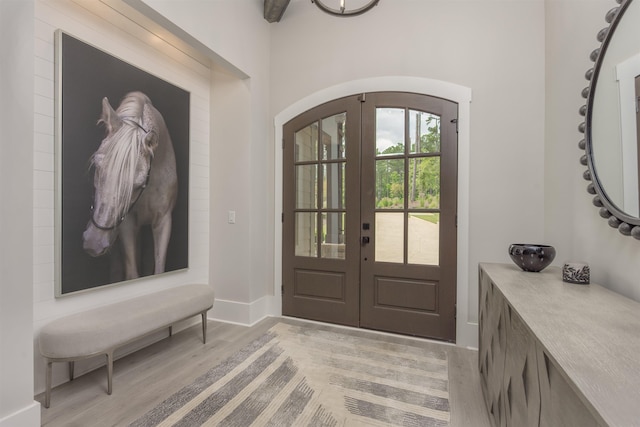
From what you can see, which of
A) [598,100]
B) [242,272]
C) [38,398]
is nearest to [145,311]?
[38,398]

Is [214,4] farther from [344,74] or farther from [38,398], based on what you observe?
[38,398]

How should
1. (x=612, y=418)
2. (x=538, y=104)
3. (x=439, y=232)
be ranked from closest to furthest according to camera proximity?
(x=612, y=418) < (x=538, y=104) < (x=439, y=232)

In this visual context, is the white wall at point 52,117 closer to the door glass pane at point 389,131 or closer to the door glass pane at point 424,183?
the door glass pane at point 389,131

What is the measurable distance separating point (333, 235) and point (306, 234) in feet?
1.04

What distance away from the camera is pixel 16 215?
4.97 ft

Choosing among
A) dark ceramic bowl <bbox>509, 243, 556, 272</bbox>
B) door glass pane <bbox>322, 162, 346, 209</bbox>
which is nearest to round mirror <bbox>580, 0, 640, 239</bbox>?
dark ceramic bowl <bbox>509, 243, 556, 272</bbox>

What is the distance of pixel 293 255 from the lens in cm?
337

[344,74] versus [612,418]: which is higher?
[344,74]

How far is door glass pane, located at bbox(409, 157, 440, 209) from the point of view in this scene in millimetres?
2818

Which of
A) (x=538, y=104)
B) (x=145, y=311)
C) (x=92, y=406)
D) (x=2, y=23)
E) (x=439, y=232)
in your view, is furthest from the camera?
(x=439, y=232)

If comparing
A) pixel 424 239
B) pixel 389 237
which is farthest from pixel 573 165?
pixel 389 237

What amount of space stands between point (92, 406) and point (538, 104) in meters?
3.85

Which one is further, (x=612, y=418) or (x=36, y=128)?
(x=36, y=128)

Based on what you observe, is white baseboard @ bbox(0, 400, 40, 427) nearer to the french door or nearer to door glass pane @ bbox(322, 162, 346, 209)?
the french door
